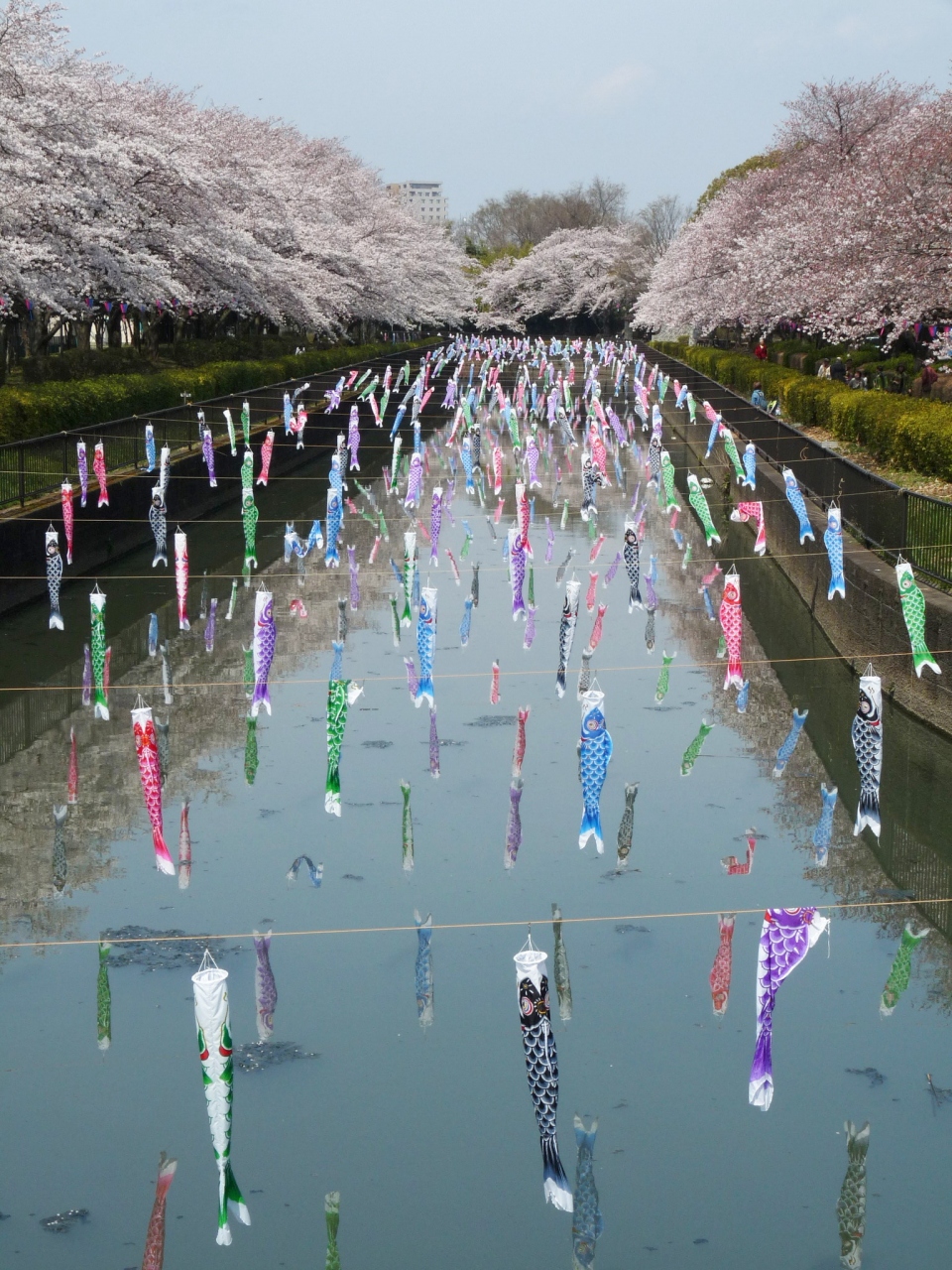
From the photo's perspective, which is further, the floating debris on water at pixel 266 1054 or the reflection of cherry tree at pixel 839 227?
the reflection of cherry tree at pixel 839 227

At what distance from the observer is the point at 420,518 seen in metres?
25.2

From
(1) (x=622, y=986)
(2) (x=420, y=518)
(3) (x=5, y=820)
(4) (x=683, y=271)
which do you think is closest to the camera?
(1) (x=622, y=986)

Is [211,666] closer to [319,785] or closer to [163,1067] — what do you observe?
[319,785]

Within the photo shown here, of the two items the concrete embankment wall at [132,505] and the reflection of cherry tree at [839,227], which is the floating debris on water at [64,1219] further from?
the reflection of cherry tree at [839,227]

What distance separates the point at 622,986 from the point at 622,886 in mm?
1429

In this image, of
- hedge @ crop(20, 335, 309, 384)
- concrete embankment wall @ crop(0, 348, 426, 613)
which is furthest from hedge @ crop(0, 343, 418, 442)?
hedge @ crop(20, 335, 309, 384)

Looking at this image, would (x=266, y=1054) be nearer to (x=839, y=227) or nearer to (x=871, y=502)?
(x=871, y=502)

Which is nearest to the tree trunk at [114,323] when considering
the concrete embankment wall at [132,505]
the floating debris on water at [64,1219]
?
the concrete embankment wall at [132,505]

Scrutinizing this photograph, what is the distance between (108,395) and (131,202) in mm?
4960

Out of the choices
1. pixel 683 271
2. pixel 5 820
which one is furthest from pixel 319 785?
pixel 683 271

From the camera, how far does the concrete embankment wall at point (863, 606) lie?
500 inches

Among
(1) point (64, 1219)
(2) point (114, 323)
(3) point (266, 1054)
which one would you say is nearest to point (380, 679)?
(3) point (266, 1054)

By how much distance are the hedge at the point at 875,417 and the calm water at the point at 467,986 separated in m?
4.77

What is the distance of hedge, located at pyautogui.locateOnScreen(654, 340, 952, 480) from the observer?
1888 centimetres
